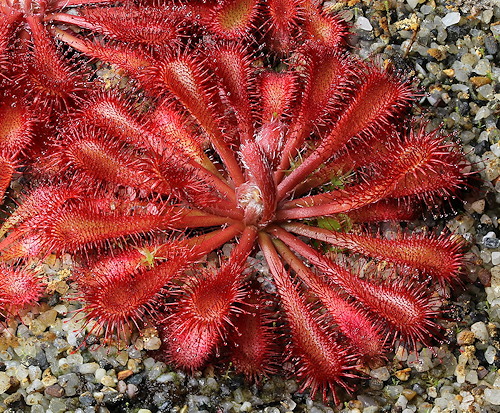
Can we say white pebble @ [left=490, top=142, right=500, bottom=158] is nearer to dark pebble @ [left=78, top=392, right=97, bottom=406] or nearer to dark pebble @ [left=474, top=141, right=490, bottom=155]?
dark pebble @ [left=474, top=141, right=490, bottom=155]

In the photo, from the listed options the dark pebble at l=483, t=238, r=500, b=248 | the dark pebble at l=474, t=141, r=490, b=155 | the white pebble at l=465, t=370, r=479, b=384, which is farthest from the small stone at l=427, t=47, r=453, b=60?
the white pebble at l=465, t=370, r=479, b=384

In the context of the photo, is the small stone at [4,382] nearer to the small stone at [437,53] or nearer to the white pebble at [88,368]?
the white pebble at [88,368]

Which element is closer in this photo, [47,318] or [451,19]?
[47,318]

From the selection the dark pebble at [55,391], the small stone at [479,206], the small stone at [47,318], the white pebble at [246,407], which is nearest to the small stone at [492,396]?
the small stone at [479,206]

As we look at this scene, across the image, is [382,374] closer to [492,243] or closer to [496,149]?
[492,243]

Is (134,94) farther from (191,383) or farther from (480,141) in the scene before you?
(480,141)

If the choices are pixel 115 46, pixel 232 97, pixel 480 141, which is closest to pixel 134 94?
pixel 115 46

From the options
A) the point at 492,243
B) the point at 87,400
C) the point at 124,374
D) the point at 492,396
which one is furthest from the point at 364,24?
the point at 87,400
